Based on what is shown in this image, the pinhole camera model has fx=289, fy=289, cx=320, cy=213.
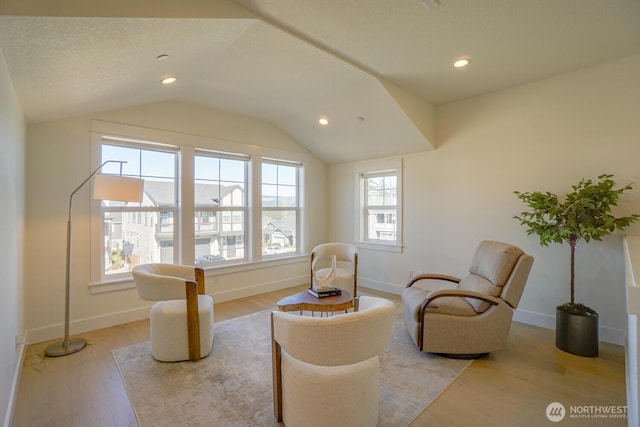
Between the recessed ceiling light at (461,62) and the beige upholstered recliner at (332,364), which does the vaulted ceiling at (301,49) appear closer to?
the recessed ceiling light at (461,62)

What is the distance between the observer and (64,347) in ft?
9.07

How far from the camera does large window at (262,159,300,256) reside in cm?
493

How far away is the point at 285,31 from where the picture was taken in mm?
2439

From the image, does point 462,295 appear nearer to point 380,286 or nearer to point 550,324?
point 550,324

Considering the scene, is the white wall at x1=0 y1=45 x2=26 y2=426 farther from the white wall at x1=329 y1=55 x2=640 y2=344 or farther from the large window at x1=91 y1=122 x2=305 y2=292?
the white wall at x1=329 y1=55 x2=640 y2=344

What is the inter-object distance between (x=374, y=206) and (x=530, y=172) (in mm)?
2314

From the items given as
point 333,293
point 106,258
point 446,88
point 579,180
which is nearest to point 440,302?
point 333,293

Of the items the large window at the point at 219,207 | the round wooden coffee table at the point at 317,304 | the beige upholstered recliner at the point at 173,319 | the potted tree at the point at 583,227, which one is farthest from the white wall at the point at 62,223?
the potted tree at the point at 583,227

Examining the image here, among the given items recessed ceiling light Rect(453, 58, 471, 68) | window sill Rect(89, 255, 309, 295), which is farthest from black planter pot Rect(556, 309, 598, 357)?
window sill Rect(89, 255, 309, 295)

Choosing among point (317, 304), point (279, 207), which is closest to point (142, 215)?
point (279, 207)

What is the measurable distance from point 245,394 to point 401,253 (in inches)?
126

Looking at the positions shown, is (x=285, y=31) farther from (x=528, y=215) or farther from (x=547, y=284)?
(x=547, y=284)

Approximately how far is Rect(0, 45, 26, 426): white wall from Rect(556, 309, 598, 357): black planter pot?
4275mm

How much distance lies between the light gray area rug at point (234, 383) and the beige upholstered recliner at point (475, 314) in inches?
6.7
